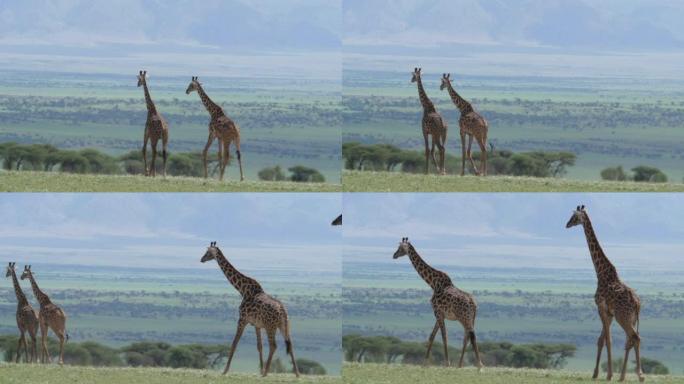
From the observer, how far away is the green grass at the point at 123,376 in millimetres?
20453

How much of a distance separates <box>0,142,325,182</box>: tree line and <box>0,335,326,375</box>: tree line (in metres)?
4.04

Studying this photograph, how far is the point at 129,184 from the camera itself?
24422mm

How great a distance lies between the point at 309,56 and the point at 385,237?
28058mm

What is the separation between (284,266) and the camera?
139 feet

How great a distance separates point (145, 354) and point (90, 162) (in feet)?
18.7

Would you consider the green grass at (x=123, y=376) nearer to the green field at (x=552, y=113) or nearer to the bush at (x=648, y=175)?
Result: the bush at (x=648, y=175)

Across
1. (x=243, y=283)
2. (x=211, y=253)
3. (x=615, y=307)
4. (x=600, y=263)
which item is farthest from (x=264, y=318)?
(x=615, y=307)

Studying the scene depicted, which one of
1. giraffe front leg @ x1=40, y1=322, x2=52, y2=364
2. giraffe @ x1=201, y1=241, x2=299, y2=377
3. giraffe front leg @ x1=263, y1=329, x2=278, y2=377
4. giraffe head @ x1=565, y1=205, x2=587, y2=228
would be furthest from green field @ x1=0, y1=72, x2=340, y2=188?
giraffe head @ x1=565, y1=205, x2=587, y2=228

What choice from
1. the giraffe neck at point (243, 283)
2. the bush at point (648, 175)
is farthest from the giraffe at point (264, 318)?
the bush at point (648, 175)

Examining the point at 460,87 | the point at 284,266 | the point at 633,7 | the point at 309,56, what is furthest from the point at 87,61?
the point at 633,7

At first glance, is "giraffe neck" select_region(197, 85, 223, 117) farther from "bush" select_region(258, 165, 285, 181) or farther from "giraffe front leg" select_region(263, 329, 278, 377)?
"bush" select_region(258, 165, 285, 181)

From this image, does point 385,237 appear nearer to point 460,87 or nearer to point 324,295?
point 324,295

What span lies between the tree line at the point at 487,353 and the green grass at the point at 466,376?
258cm

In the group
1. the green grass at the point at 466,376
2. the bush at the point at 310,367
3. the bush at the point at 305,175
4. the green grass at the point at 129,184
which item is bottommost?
the bush at the point at 310,367
